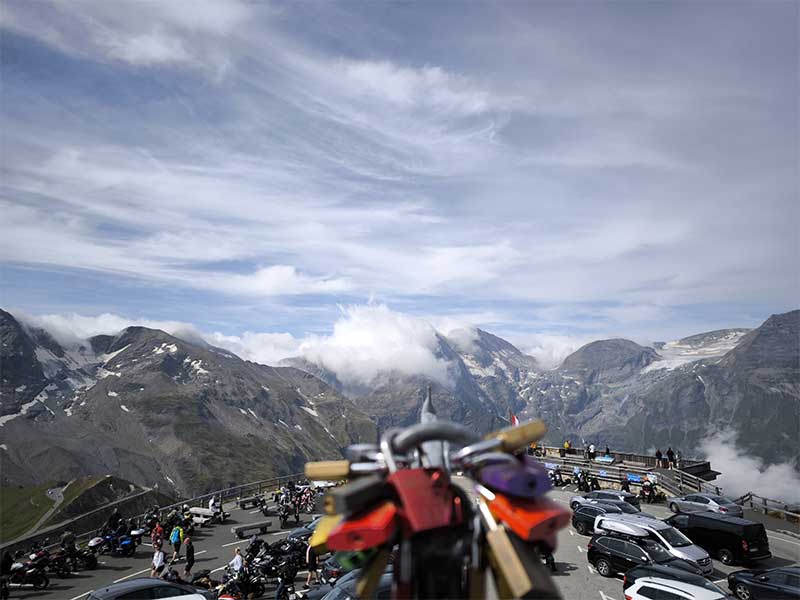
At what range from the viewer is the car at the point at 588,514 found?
2520cm

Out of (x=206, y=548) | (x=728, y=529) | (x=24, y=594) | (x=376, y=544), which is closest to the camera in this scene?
(x=376, y=544)

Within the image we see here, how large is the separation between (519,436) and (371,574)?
1486 millimetres

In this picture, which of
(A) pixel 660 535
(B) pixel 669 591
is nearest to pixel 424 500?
(B) pixel 669 591

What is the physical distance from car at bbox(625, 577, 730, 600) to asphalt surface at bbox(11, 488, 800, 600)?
8.89 ft

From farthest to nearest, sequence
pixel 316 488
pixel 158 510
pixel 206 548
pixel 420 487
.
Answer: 1. pixel 316 488
2. pixel 158 510
3. pixel 206 548
4. pixel 420 487

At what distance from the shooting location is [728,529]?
2111cm

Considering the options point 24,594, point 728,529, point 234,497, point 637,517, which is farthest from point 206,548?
point 728,529

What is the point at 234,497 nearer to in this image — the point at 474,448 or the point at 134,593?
the point at 134,593

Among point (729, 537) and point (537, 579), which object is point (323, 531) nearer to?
point (537, 579)

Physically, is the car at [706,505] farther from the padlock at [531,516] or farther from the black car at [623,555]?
the padlock at [531,516]

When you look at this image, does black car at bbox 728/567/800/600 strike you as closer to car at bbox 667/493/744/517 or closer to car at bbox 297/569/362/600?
car at bbox 667/493/744/517

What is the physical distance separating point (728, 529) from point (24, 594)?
94.5 feet

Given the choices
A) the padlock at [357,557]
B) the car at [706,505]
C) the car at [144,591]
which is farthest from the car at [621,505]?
the padlock at [357,557]

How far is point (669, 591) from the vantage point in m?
14.3
